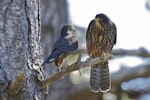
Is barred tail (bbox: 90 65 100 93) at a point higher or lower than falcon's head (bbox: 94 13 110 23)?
lower

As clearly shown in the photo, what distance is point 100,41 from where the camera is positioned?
468 centimetres

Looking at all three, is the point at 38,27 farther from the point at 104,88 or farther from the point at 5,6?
the point at 104,88

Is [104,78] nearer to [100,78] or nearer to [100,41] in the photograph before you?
[100,78]

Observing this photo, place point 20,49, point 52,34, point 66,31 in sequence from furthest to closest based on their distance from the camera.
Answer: point 52,34, point 66,31, point 20,49

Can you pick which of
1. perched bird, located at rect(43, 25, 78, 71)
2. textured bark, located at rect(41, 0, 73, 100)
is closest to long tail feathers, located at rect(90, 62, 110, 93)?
perched bird, located at rect(43, 25, 78, 71)

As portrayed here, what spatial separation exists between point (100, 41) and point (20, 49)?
1.37 metres

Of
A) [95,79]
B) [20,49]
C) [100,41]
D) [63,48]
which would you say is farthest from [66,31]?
[20,49]

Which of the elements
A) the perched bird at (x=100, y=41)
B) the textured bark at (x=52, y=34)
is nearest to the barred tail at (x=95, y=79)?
the perched bird at (x=100, y=41)

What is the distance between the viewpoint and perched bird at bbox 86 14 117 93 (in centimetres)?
464

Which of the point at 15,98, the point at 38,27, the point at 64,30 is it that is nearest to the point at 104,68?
the point at 64,30

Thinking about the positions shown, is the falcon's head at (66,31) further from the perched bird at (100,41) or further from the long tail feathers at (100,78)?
the long tail feathers at (100,78)

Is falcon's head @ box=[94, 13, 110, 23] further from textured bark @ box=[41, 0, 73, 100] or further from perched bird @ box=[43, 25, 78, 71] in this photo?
textured bark @ box=[41, 0, 73, 100]

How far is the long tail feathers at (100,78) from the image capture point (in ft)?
15.2

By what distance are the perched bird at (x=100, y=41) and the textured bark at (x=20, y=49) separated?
1.14 m
